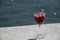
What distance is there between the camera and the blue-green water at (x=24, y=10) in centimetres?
242

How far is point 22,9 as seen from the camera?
2.86 m

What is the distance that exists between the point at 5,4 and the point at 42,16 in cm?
223

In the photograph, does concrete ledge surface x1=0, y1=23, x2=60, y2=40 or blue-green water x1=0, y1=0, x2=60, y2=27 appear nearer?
concrete ledge surface x1=0, y1=23, x2=60, y2=40

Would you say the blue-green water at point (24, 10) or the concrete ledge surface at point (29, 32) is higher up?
the concrete ledge surface at point (29, 32)

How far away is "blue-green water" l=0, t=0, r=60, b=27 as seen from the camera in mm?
2423

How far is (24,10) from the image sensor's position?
9.24ft

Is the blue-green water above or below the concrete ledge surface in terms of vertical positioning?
below

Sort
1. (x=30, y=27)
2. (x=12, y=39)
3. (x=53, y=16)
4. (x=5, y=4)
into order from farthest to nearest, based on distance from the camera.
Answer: (x=5, y=4), (x=53, y=16), (x=30, y=27), (x=12, y=39)

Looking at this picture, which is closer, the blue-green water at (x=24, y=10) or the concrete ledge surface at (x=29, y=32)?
the concrete ledge surface at (x=29, y=32)

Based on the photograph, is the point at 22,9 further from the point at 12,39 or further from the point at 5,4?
the point at 12,39

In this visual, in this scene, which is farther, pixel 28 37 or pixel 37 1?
pixel 37 1

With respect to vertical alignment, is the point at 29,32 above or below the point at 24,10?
above

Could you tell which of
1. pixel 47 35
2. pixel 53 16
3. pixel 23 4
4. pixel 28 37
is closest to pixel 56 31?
pixel 47 35

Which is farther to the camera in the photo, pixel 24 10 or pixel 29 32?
pixel 24 10
